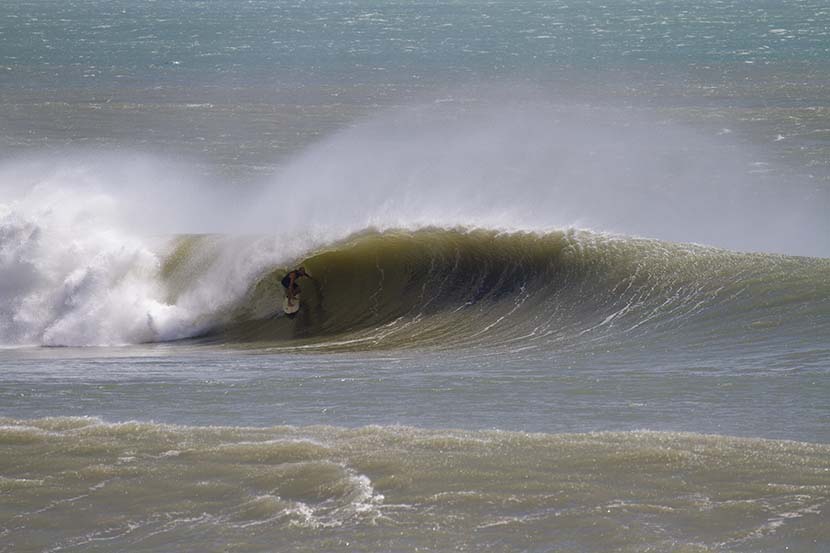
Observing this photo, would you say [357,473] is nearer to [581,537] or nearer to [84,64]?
[581,537]

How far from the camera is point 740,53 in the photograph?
6869 cm

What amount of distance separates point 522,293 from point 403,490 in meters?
8.80

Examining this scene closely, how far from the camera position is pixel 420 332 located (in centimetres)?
1633

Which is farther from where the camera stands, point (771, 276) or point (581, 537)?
point (771, 276)

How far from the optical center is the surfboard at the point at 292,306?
1788cm

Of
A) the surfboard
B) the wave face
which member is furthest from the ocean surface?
the surfboard

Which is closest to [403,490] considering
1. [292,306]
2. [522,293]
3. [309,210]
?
[522,293]

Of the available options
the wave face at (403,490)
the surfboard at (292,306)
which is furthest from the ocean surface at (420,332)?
the surfboard at (292,306)

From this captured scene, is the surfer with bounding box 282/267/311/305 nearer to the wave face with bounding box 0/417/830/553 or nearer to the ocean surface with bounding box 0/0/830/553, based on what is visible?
the ocean surface with bounding box 0/0/830/553

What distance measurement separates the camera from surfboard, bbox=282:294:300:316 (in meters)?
17.9

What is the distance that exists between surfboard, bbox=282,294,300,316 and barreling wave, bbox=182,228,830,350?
0.12m

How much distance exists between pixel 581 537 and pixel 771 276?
9.23 metres

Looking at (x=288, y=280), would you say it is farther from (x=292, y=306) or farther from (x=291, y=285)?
(x=292, y=306)

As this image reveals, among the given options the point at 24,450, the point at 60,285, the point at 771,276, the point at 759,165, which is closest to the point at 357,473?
the point at 24,450
